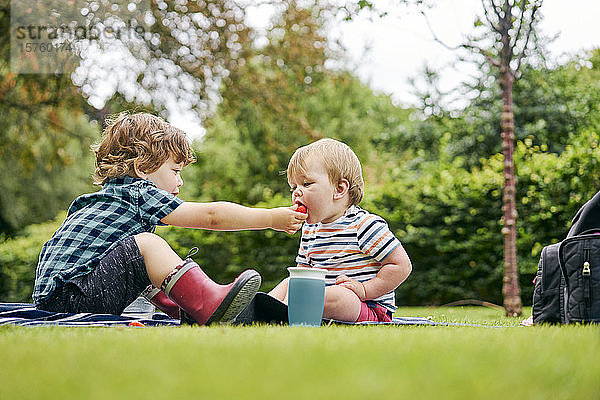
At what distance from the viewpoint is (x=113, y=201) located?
2.73 meters

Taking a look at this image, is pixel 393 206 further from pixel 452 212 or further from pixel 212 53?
pixel 212 53

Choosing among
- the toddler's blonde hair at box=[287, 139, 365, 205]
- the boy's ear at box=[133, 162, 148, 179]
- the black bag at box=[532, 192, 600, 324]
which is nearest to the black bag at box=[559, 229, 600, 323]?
the black bag at box=[532, 192, 600, 324]

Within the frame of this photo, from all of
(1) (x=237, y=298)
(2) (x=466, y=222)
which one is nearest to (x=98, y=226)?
(1) (x=237, y=298)

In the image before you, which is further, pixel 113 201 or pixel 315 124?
pixel 315 124

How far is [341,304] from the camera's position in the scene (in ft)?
8.75

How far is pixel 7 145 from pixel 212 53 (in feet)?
11.7

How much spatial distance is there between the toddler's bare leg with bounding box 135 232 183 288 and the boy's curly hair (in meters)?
0.45

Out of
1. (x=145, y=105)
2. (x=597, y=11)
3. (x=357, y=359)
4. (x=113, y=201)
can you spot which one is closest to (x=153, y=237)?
(x=113, y=201)

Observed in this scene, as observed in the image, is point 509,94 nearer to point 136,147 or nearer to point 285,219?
point 285,219

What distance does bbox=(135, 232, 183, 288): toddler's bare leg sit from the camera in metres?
2.48

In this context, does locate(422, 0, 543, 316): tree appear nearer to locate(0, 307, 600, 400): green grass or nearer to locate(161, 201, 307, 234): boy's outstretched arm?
locate(161, 201, 307, 234): boy's outstretched arm

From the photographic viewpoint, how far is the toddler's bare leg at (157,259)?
248cm

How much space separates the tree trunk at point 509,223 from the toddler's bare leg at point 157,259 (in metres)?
3.17

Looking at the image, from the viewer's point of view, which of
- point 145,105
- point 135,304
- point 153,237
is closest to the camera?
point 153,237
